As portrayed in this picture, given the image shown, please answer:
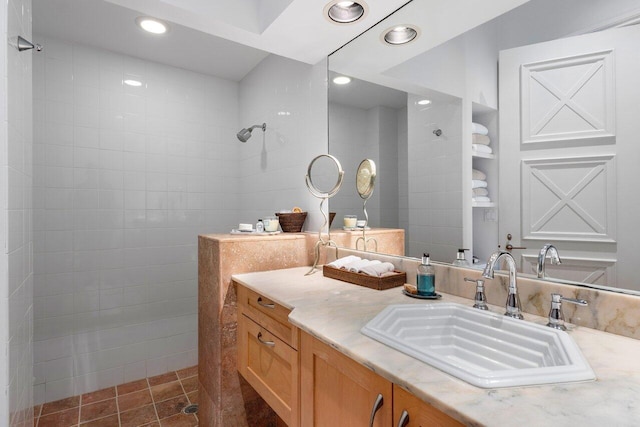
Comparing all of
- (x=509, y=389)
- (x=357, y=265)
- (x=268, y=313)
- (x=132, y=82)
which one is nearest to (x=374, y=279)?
(x=357, y=265)

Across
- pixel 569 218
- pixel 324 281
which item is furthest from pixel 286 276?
pixel 569 218

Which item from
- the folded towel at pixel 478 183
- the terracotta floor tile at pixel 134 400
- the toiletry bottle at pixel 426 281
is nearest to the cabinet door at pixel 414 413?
the toiletry bottle at pixel 426 281

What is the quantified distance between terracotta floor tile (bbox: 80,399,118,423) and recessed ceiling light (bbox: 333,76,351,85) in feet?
8.40

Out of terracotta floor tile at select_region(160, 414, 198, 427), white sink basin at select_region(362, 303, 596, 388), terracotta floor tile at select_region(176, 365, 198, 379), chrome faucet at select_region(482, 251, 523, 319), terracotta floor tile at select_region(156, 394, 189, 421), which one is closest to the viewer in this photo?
white sink basin at select_region(362, 303, 596, 388)

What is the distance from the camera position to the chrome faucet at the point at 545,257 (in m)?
0.99

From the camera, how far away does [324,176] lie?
76.8 inches

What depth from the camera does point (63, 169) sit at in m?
2.36

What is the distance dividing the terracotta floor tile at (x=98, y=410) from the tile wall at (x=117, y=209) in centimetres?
22

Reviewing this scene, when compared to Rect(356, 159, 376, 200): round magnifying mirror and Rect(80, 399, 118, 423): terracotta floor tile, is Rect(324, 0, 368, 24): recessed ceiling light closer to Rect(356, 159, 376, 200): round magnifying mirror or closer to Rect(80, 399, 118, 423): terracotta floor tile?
Rect(356, 159, 376, 200): round magnifying mirror

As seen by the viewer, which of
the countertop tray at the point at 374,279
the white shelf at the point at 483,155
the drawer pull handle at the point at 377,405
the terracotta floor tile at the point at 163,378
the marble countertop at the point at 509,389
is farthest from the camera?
the terracotta floor tile at the point at 163,378

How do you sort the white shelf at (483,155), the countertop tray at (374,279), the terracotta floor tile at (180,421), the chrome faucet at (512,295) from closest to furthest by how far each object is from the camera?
the chrome faucet at (512,295), the white shelf at (483,155), the countertop tray at (374,279), the terracotta floor tile at (180,421)

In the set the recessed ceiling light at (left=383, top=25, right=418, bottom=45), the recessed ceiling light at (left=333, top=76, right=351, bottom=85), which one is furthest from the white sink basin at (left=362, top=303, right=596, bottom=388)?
the recessed ceiling light at (left=333, top=76, right=351, bottom=85)

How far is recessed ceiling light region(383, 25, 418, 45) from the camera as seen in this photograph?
1492 mm

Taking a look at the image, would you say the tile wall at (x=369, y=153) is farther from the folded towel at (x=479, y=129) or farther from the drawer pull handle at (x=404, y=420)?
the drawer pull handle at (x=404, y=420)
